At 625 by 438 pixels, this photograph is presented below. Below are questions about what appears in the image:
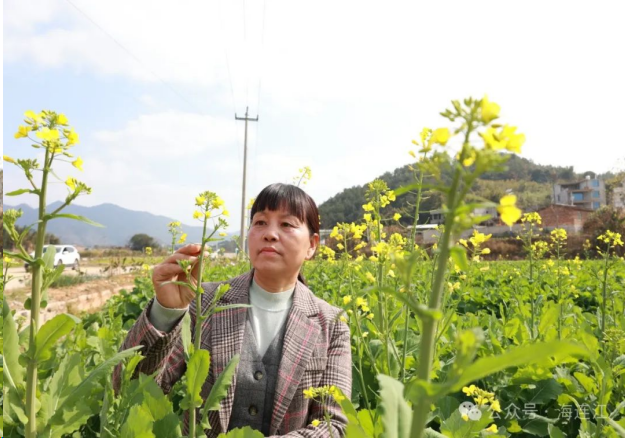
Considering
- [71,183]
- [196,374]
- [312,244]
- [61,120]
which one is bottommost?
[196,374]

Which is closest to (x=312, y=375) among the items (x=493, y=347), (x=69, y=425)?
(x=69, y=425)

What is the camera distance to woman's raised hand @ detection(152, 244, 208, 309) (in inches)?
64.1

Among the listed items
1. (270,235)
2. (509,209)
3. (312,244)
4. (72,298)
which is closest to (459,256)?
(509,209)

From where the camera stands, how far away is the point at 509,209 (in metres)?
0.61

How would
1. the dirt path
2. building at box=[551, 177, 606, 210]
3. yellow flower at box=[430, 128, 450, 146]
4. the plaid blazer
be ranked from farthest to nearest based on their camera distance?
1. building at box=[551, 177, 606, 210]
2. the dirt path
3. the plaid blazer
4. yellow flower at box=[430, 128, 450, 146]

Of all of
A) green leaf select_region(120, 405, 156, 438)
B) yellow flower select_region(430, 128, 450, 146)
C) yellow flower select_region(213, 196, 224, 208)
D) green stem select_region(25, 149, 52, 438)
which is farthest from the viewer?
yellow flower select_region(213, 196, 224, 208)

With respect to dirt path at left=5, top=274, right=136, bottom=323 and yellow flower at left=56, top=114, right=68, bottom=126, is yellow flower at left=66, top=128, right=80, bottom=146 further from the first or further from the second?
dirt path at left=5, top=274, right=136, bottom=323

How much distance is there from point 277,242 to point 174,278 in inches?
22.8

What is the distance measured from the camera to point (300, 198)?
2.30 metres

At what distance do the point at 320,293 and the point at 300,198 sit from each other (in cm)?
385

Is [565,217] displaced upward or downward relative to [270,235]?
upward

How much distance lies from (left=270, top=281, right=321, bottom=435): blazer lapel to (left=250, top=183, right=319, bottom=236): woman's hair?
37 centimetres

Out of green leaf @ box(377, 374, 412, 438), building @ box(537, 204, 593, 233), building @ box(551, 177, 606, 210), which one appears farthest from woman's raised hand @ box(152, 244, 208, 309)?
building @ box(551, 177, 606, 210)

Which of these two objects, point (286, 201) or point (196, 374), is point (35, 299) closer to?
point (196, 374)
